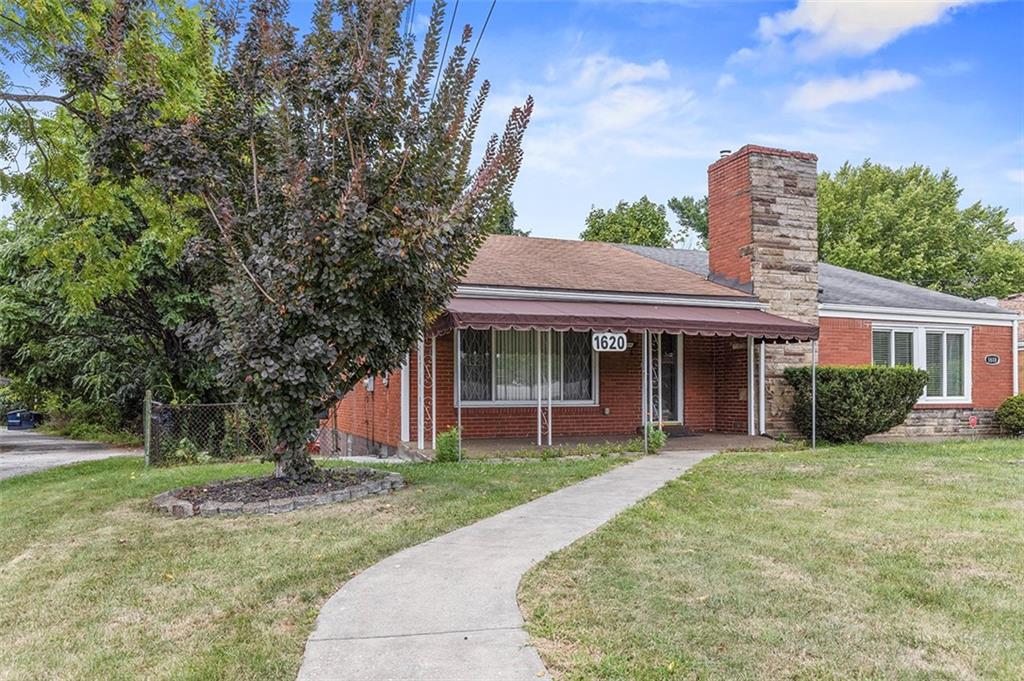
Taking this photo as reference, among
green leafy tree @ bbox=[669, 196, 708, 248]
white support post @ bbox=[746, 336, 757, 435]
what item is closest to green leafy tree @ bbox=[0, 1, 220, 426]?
white support post @ bbox=[746, 336, 757, 435]

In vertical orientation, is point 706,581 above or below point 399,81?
below

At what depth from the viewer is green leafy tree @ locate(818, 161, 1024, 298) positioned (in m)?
36.5

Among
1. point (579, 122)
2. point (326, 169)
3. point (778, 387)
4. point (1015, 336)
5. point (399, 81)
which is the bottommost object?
point (778, 387)

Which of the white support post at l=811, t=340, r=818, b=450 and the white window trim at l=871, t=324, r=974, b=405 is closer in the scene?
the white support post at l=811, t=340, r=818, b=450

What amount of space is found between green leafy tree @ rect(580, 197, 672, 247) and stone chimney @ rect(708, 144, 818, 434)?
67.1 feet

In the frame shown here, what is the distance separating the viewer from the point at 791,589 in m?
4.69

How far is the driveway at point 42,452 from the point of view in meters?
14.3

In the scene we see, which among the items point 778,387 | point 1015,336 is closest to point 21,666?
point 778,387

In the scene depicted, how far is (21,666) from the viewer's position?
12.2ft

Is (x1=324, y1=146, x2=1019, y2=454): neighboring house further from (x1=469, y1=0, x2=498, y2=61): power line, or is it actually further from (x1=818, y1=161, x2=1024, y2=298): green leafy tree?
(x1=818, y1=161, x2=1024, y2=298): green leafy tree

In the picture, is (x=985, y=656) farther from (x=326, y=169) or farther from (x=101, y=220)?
(x=101, y=220)

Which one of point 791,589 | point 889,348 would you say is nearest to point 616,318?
point 791,589

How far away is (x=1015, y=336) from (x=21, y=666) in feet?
64.1

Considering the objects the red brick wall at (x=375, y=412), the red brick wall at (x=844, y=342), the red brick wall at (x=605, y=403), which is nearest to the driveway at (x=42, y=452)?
the red brick wall at (x=375, y=412)
